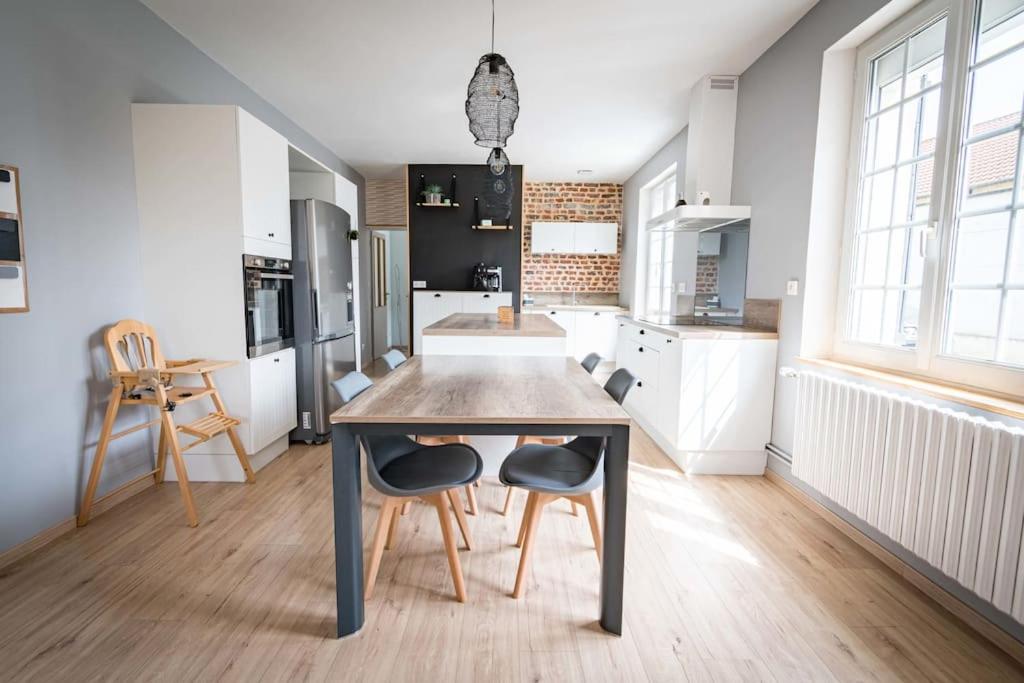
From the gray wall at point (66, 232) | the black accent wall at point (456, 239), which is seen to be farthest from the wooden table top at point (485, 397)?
the black accent wall at point (456, 239)

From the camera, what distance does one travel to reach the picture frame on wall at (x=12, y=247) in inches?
75.8

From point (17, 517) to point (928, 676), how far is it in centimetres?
347

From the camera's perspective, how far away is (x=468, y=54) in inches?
126

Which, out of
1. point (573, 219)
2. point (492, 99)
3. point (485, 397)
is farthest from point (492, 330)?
point (573, 219)

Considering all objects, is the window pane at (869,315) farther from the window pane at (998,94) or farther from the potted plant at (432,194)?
the potted plant at (432,194)

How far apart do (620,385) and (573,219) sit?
5376mm

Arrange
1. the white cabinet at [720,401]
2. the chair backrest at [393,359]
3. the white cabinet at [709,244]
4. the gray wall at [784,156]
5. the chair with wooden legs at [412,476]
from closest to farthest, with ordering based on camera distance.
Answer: the chair with wooden legs at [412,476], the chair backrest at [393,359], the gray wall at [784,156], the white cabinet at [720,401], the white cabinet at [709,244]

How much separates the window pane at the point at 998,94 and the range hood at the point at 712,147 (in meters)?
1.54

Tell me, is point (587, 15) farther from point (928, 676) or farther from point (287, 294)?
point (928, 676)

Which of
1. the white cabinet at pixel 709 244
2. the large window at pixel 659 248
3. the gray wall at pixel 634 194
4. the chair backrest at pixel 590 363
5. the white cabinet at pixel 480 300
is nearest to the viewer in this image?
the chair backrest at pixel 590 363

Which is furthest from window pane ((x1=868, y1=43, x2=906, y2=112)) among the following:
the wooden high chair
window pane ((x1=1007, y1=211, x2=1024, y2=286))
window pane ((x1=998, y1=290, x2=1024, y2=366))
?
the wooden high chair

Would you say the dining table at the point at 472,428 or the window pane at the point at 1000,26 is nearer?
the dining table at the point at 472,428

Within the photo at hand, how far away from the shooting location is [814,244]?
2.65m

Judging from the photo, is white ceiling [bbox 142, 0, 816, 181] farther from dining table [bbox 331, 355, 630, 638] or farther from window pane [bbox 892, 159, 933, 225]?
dining table [bbox 331, 355, 630, 638]
